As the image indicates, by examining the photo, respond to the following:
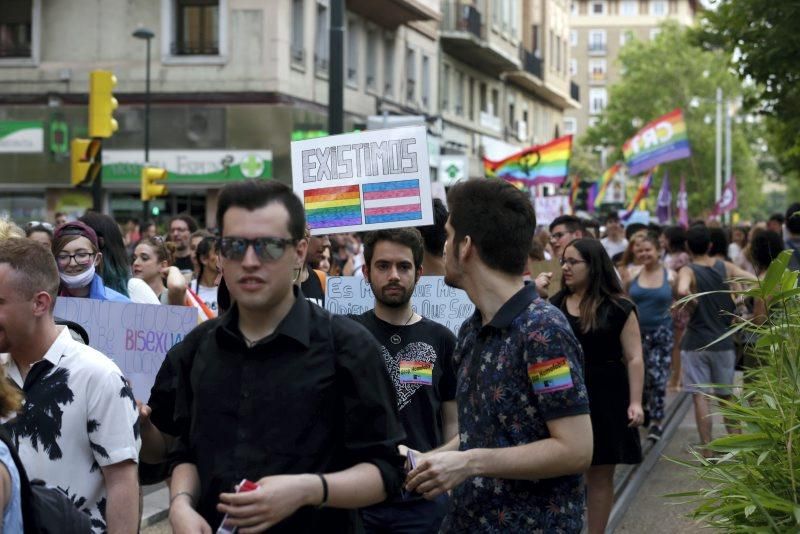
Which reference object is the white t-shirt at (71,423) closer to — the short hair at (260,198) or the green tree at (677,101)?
the short hair at (260,198)

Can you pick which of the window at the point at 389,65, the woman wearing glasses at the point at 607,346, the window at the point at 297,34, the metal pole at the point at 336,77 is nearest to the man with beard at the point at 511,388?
the woman wearing glasses at the point at 607,346

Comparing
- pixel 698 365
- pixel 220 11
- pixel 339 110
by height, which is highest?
pixel 220 11

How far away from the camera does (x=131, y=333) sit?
689 centimetres

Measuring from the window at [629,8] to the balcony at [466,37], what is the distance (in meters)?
79.3

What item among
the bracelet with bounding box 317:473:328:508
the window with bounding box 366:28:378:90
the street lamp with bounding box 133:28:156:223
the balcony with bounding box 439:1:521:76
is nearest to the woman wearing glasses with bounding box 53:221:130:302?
the bracelet with bounding box 317:473:328:508

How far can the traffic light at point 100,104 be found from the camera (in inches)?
653

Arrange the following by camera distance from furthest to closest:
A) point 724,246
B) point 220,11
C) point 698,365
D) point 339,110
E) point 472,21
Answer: point 472,21
point 220,11
point 339,110
point 724,246
point 698,365

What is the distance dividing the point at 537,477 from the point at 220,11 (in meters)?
30.8

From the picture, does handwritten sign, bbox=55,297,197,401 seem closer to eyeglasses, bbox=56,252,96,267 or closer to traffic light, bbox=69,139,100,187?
eyeglasses, bbox=56,252,96,267

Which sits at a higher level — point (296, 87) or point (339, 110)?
point (296, 87)

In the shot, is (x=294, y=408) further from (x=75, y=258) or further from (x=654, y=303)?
(x=654, y=303)

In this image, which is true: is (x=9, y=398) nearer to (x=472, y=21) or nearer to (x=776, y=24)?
(x=776, y=24)

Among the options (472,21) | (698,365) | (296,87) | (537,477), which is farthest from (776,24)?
(472,21)

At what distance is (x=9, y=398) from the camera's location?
11.0 feet
